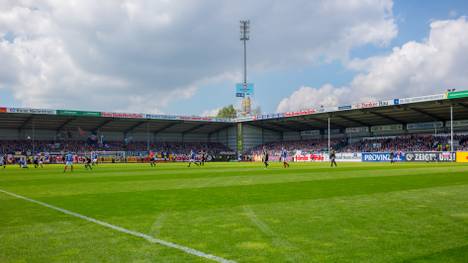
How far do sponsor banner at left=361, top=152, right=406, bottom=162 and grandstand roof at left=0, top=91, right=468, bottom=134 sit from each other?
25.6 feet

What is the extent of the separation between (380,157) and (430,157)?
7.14 meters

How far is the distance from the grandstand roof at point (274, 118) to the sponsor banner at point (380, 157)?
7.80 metres

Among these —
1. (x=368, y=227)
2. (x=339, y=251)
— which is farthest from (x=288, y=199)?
(x=339, y=251)

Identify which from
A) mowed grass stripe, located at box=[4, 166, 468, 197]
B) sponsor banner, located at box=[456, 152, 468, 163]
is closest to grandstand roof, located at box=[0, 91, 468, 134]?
sponsor banner, located at box=[456, 152, 468, 163]

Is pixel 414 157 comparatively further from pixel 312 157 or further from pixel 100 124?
pixel 100 124

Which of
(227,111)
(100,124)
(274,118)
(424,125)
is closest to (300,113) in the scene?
(274,118)

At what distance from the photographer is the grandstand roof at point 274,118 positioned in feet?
200

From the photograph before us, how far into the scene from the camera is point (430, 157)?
173 feet

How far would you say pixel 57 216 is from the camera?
31.6ft

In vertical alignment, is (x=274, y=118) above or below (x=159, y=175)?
above

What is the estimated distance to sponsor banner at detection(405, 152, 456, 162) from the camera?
167 feet

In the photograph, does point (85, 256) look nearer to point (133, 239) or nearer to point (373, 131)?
point (133, 239)

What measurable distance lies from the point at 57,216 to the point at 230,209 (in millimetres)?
4107

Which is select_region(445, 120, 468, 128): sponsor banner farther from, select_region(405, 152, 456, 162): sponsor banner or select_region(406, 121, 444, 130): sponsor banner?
select_region(405, 152, 456, 162): sponsor banner
